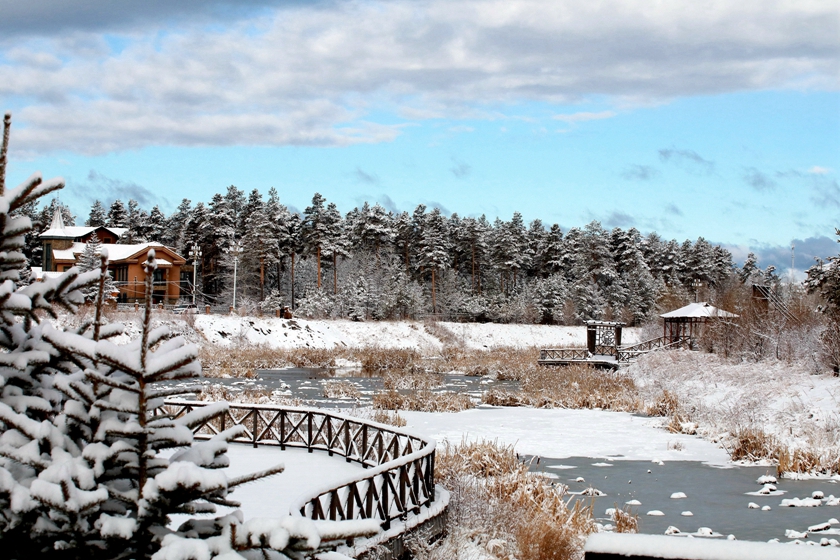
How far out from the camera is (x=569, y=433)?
22.5 m

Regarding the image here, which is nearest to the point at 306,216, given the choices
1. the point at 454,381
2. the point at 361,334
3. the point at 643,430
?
the point at 361,334

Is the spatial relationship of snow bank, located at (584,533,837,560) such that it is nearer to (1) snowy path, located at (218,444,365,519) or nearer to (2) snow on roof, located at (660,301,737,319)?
(1) snowy path, located at (218,444,365,519)

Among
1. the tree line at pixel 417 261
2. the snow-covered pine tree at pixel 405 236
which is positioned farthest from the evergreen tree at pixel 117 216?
the snow-covered pine tree at pixel 405 236

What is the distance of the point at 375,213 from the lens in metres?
82.2

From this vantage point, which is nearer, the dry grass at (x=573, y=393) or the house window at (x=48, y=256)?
the dry grass at (x=573, y=393)

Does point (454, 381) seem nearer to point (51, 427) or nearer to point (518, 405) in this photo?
A: point (518, 405)

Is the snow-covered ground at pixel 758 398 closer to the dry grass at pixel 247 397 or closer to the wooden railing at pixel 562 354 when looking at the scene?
the wooden railing at pixel 562 354

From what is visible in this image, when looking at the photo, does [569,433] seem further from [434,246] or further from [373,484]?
[434,246]

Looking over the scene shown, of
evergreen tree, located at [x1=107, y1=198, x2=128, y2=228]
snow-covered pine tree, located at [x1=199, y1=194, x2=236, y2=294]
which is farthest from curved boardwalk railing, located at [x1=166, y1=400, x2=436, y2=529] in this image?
evergreen tree, located at [x1=107, y1=198, x2=128, y2=228]

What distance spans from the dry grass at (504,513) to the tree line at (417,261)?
48.3 meters

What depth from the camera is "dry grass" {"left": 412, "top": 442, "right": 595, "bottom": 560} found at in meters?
10.6

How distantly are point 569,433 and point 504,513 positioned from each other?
10579 mm

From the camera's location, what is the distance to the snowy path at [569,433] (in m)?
19.5

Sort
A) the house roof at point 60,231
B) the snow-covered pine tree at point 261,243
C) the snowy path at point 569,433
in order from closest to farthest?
the snowy path at point 569,433 → the house roof at point 60,231 → the snow-covered pine tree at point 261,243
